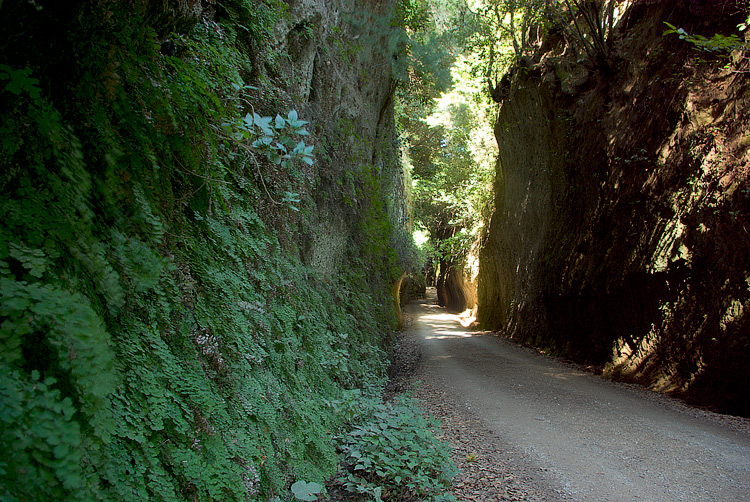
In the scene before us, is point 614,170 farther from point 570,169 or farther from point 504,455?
point 504,455

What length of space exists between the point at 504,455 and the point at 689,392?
12.9 feet

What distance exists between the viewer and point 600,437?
4.98 meters

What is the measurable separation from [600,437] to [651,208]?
4.87 metres

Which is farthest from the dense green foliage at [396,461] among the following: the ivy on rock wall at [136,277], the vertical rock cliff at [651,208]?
the vertical rock cliff at [651,208]

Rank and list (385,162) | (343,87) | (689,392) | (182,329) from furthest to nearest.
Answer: (385,162) < (343,87) < (689,392) < (182,329)

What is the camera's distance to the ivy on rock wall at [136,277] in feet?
4.87

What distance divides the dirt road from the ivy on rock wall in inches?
90.9

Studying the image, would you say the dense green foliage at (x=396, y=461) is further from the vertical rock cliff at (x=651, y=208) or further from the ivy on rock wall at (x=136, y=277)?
the vertical rock cliff at (x=651, y=208)

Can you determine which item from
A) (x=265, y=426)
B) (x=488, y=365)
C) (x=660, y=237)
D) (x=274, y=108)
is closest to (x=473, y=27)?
(x=660, y=237)

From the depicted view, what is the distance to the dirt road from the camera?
149 inches

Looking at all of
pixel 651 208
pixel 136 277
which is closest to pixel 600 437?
pixel 651 208

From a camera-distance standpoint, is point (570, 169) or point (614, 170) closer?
point (614, 170)

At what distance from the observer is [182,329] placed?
93.4 inches

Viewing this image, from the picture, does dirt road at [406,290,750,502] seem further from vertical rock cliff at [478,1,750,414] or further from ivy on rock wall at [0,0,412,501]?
ivy on rock wall at [0,0,412,501]
